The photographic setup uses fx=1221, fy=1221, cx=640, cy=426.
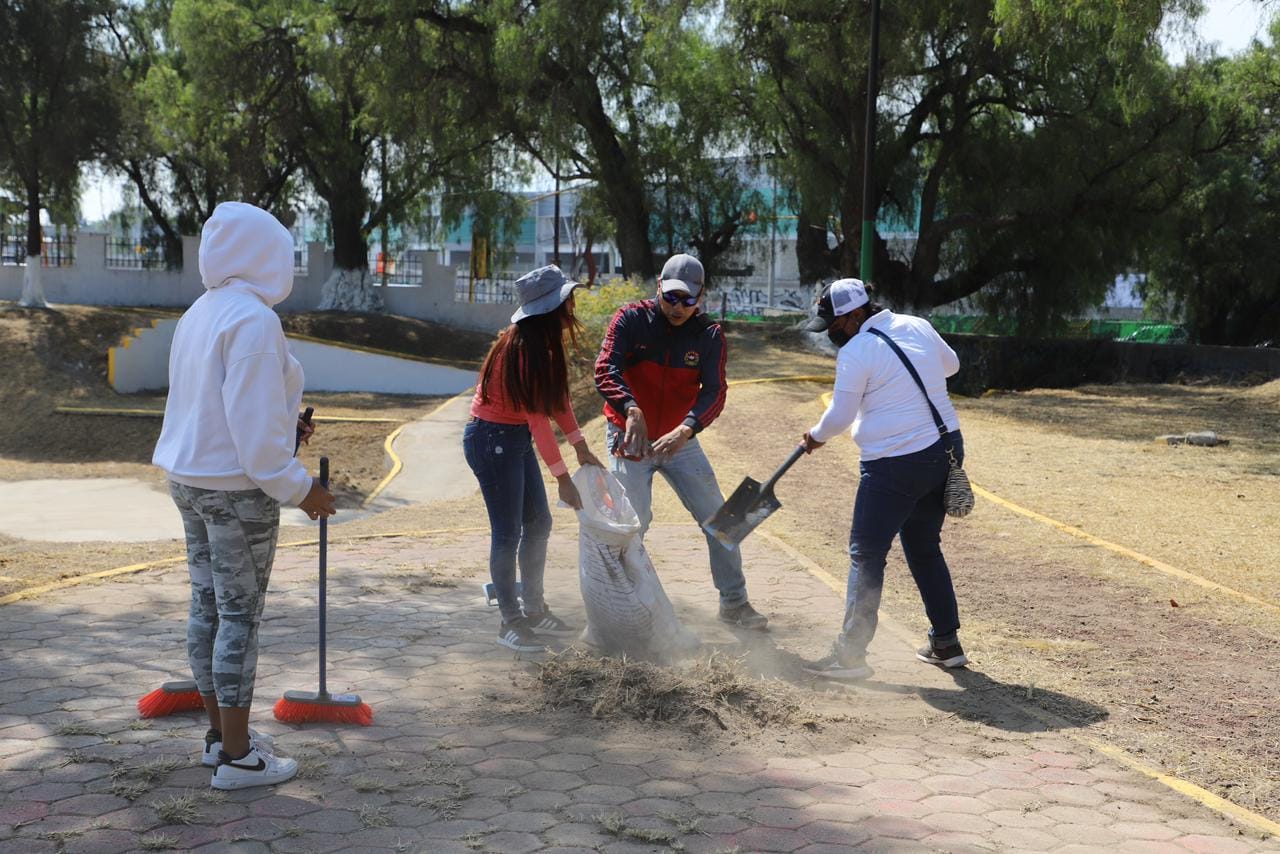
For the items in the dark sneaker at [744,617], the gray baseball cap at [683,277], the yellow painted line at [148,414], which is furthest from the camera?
the yellow painted line at [148,414]

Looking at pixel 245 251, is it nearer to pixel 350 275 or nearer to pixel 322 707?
pixel 322 707

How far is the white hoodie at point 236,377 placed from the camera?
350 cm

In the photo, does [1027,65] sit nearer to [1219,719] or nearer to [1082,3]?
[1082,3]

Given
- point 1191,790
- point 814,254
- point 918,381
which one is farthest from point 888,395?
point 814,254

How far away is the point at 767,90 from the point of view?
23312mm

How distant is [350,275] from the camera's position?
104 feet

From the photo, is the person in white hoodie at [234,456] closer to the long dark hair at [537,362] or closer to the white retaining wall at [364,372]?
the long dark hair at [537,362]

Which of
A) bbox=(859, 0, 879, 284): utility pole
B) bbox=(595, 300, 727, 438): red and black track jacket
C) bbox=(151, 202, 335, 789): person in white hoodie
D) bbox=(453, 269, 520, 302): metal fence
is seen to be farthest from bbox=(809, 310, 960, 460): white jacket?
bbox=(453, 269, 520, 302): metal fence

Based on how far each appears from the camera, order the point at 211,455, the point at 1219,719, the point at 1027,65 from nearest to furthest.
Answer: the point at 211,455
the point at 1219,719
the point at 1027,65

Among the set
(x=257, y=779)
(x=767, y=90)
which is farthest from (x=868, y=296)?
(x=767, y=90)

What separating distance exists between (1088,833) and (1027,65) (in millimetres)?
21613

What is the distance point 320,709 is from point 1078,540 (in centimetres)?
582

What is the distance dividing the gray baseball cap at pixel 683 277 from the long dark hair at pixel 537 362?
22.4 inches

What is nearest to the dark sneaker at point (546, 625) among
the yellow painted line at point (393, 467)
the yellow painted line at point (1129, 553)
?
the yellow painted line at point (1129, 553)
